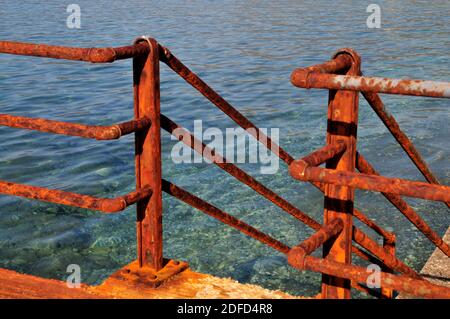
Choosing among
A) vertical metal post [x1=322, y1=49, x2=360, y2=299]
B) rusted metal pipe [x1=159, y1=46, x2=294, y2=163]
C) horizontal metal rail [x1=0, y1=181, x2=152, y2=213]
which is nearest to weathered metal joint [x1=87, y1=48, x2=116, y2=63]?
rusted metal pipe [x1=159, y1=46, x2=294, y2=163]

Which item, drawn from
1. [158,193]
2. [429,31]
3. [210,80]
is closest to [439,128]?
[210,80]

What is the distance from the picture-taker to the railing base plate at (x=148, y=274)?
10.7ft

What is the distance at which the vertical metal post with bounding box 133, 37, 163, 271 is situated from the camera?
3.14 m

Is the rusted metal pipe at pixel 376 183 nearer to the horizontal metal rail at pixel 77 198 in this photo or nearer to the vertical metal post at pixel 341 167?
the vertical metal post at pixel 341 167

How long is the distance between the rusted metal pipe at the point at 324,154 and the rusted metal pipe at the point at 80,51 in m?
0.99

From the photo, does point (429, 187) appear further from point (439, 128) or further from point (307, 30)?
point (307, 30)

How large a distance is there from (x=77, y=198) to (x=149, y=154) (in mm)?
434

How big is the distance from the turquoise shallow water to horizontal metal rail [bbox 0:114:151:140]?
12.6 ft

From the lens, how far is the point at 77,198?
3021 millimetres

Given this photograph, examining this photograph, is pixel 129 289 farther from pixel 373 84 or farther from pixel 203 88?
pixel 373 84
